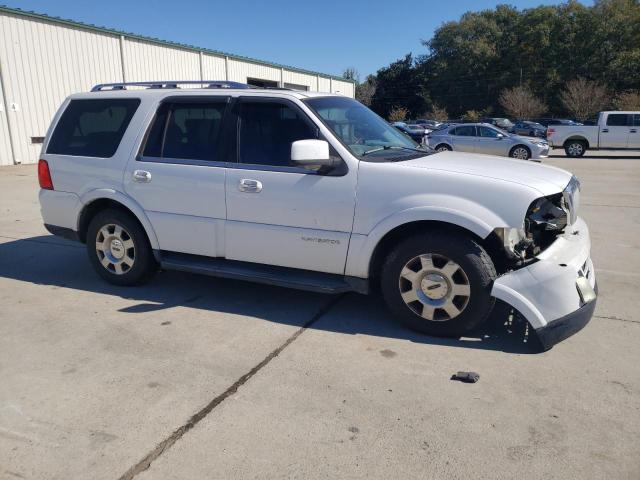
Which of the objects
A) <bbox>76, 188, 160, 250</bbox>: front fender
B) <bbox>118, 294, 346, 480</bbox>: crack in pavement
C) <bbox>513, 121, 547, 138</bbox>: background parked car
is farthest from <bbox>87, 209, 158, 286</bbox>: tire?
<bbox>513, 121, 547, 138</bbox>: background parked car

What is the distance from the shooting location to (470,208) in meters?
3.81

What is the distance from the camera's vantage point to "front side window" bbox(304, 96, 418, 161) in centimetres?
441

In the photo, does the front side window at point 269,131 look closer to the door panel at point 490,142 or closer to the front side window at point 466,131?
the door panel at point 490,142

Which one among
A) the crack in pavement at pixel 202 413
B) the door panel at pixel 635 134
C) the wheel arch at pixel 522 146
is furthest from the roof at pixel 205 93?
the door panel at pixel 635 134

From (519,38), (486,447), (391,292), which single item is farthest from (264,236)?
(519,38)

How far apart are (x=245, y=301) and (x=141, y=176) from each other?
4.91 feet

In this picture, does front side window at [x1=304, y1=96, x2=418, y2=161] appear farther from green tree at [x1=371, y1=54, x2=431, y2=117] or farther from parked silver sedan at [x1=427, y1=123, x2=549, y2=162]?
green tree at [x1=371, y1=54, x2=431, y2=117]

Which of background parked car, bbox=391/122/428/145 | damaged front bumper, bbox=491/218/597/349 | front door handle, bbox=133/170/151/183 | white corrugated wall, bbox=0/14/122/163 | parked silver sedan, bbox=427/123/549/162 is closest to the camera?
damaged front bumper, bbox=491/218/597/349

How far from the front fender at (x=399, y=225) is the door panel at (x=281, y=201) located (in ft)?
0.29

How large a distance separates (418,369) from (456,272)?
79 cm

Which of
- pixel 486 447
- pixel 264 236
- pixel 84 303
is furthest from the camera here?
pixel 84 303

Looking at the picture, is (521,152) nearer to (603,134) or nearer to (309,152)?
(603,134)

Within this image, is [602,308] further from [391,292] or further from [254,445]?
[254,445]

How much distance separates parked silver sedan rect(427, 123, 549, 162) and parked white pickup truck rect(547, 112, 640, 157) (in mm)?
2877
